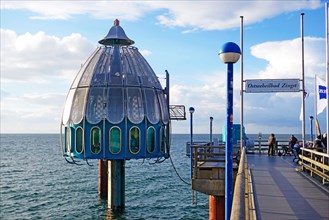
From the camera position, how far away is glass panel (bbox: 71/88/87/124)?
2320 centimetres

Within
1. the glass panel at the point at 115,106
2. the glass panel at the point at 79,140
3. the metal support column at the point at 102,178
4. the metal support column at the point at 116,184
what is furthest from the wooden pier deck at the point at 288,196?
the metal support column at the point at 102,178

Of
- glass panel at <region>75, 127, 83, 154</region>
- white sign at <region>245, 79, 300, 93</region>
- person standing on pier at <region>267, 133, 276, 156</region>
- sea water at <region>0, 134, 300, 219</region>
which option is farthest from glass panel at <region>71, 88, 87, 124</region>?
person standing on pier at <region>267, 133, 276, 156</region>

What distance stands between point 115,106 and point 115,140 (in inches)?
74.6

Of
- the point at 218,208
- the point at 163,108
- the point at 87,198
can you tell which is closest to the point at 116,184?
the point at 163,108

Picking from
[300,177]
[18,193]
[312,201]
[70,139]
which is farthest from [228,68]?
[18,193]

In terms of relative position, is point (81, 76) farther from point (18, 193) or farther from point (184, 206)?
point (18, 193)

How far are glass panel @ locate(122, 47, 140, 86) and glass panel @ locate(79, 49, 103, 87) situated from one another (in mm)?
1578

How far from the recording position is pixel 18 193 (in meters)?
37.6

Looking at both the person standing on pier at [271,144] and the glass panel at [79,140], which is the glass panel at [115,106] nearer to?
the glass panel at [79,140]

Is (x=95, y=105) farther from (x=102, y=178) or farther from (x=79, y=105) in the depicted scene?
(x=102, y=178)

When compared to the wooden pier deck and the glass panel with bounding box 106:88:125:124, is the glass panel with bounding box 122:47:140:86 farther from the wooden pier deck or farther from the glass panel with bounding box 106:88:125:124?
the wooden pier deck

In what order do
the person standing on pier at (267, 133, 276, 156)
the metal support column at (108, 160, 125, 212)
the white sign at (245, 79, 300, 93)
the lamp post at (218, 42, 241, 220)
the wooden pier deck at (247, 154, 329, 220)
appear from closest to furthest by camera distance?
1. the lamp post at (218, 42, 241, 220)
2. the wooden pier deck at (247, 154, 329, 220)
3. the white sign at (245, 79, 300, 93)
4. the metal support column at (108, 160, 125, 212)
5. the person standing on pier at (267, 133, 276, 156)

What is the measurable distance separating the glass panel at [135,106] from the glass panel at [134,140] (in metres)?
0.52

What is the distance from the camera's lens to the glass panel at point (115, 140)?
896 inches
